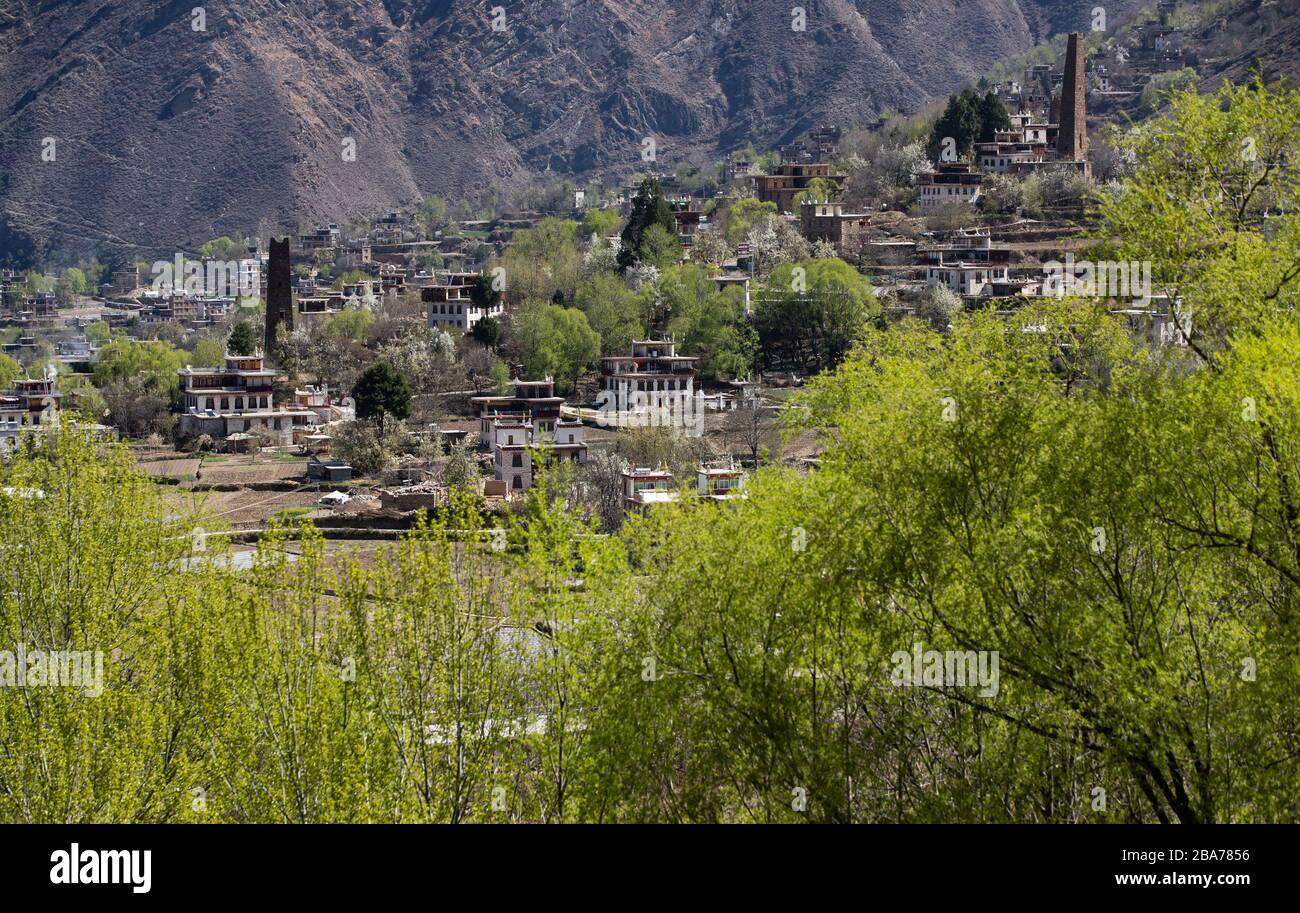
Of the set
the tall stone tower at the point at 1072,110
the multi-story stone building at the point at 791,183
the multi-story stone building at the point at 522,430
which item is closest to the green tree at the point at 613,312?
the multi-story stone building at the point at 522,430

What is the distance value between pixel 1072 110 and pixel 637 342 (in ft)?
103

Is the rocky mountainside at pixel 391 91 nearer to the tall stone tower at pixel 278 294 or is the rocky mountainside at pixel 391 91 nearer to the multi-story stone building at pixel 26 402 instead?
the tall stone tower at pixel 278 294

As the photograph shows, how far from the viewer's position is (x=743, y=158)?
129 m

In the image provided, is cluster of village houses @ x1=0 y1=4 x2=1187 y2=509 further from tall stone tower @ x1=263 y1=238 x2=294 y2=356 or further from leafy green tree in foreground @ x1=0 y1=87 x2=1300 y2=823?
leafy green tree in foreground @ x1=0 y1=87 x2=1300 y2=823

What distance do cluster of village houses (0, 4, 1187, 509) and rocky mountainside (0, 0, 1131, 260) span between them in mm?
35328

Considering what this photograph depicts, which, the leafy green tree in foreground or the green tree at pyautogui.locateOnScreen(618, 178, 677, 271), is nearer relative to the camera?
the leafy green tree in foreground

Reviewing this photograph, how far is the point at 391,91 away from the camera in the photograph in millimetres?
168500

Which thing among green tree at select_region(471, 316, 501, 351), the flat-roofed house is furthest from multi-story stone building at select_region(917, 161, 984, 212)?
the flat-roofed house

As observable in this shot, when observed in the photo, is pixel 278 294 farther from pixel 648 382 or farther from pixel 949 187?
pixel 949 187

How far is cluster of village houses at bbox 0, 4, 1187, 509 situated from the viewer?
A: 4840cm

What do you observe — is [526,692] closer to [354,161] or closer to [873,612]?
[873,612]

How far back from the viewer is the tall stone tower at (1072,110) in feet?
255

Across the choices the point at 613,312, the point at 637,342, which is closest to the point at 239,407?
the point at 637,342

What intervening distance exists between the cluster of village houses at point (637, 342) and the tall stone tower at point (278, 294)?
7cm
